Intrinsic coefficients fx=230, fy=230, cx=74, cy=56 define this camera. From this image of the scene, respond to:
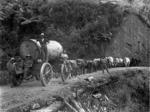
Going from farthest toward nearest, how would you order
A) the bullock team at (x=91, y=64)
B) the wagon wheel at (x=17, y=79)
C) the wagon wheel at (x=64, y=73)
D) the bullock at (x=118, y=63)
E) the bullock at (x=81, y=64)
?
the bullock at (x=118, y=63)
the bullock at (x=81, y=64)
the bullock team at (x=91, y=64)
the wagon wheel at (x=64, y=73)
the wagon wheel at (x=17, y=79)

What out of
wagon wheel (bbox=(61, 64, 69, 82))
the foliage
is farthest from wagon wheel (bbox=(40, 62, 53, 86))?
the foliage

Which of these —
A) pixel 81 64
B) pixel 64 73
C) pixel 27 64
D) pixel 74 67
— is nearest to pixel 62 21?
pixel 81 64

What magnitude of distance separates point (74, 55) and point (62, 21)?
11.4 ft

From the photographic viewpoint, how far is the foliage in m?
17.1

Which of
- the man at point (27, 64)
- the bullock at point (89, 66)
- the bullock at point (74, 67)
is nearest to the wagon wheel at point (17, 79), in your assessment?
the man at point (27, 64)

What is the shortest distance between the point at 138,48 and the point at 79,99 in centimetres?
1714

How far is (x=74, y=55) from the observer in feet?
66.1

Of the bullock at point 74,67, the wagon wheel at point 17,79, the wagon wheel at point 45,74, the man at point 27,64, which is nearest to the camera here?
the wagon wheel at point 45,74

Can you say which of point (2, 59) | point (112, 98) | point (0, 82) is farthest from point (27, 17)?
point (112, 98)

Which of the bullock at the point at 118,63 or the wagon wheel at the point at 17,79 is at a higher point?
the wagon wheel at the point at 17,79

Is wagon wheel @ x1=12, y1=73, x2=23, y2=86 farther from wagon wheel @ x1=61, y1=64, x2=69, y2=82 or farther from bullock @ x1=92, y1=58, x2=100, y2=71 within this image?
bullock @ x1=92, y1=58, x2=100, y2=71

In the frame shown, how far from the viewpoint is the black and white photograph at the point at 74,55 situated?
7999 millimetres

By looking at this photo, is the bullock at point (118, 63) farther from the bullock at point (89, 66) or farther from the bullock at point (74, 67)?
the bullock at point (74, 67)

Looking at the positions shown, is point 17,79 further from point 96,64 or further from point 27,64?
point 96,64
